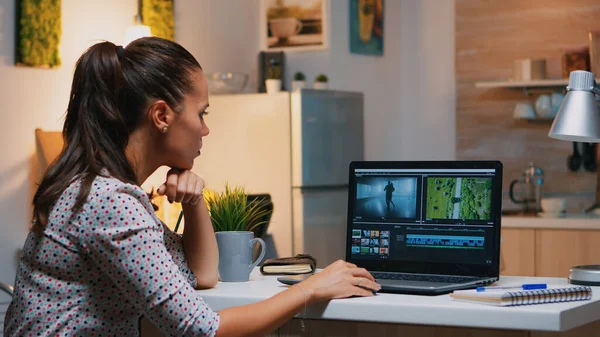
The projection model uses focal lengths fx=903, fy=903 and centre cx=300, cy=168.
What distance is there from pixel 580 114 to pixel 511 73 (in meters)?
3.72

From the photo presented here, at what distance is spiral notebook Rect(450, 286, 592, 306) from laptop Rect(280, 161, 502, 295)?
→ 0.22 metres

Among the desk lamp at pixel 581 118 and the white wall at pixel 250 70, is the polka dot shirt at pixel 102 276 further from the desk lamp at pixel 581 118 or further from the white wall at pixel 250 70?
the white wall at pixel 250 70

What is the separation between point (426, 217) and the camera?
2.08 meters

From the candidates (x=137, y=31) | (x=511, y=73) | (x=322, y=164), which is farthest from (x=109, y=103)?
(x=511, y=73)

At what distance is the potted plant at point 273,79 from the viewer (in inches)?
201

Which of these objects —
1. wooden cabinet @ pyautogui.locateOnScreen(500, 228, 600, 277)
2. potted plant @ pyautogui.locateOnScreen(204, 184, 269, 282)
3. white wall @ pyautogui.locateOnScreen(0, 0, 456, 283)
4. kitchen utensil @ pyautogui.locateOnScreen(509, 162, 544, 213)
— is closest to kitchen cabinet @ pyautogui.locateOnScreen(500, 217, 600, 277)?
wooden cabinet @ pyautogui.locateOnScreen(500, 228, 600, 277)

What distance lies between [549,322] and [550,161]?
13.1ft

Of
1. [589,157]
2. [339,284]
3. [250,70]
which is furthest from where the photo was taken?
[250,70]

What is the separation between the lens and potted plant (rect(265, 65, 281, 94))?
16.8ft

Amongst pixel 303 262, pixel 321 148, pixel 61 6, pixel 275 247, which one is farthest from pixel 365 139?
pixel 303 262

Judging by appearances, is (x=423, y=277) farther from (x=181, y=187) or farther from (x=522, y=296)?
(x=181, y=187)

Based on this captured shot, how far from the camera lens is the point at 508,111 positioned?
5.57 meters

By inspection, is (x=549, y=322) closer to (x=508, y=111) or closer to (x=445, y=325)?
(x=445, y=325)

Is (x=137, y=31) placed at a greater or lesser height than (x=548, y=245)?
greater
